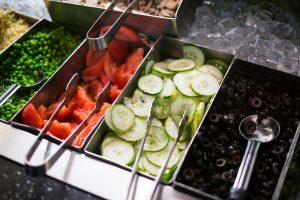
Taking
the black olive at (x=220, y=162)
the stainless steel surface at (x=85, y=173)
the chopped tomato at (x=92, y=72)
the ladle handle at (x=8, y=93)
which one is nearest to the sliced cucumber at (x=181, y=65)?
the chopped tomato at (x=92, y=72)

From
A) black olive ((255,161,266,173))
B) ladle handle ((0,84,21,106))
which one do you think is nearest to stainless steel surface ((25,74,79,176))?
ladle handle ((0,84,21,106))

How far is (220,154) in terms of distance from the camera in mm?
1937

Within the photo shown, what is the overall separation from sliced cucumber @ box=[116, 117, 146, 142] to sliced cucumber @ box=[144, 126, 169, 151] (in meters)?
0.04

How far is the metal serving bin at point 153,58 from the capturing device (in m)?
2.00

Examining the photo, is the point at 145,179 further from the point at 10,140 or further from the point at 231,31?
the point at 231,31

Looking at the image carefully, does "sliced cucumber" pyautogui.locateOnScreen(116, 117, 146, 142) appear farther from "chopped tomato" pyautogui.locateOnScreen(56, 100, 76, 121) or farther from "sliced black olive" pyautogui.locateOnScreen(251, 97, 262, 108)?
"sliced black olive" pyautogui.locateOnScreen(251, 97, 262, 108)

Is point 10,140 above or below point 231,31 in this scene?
below

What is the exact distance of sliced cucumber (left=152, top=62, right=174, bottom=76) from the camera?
2.39 m

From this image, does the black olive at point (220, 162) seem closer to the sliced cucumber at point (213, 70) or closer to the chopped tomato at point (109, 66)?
the sliced cucumber at point (213, 70)

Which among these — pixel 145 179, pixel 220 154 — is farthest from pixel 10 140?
pixel 220 154

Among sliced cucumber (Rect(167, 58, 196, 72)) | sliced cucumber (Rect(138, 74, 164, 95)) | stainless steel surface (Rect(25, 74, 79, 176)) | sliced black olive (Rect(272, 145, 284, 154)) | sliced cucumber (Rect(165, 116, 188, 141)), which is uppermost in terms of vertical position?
sliced cucumber (Rect(167, 58, 196, 72))

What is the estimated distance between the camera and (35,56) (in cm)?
268

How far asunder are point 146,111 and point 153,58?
0.47 metres

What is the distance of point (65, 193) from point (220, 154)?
2.45 ft
